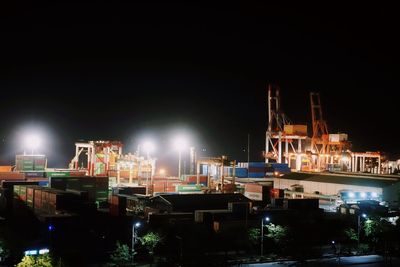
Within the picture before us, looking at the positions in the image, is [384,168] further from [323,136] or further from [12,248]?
[12,248]

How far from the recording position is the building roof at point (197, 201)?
29.3m

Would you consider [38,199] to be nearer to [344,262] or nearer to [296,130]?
[344,262]

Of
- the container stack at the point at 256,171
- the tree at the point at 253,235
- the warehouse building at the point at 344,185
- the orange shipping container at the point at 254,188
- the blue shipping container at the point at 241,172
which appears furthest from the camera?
the container stack at the point at 256,171

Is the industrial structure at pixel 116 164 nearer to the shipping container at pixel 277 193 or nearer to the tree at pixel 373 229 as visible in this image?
the shipping container at pixel 277 193

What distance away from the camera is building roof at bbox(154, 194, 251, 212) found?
1152 inches

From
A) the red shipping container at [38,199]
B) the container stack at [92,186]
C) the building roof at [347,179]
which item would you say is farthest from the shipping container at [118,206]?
the building roof at [347,179]

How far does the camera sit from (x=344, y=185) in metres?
42.8

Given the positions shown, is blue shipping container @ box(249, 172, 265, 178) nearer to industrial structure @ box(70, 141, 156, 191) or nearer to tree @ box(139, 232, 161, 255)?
industrial structure @ box(70, 141, 156, 191)

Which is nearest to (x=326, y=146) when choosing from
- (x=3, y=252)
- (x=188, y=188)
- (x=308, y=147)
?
(x=308, y=147)

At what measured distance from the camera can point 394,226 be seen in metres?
27.6

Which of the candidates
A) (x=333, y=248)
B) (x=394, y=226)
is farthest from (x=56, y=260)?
(x=394, y=226)

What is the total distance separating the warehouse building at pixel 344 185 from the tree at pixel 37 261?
24.7m

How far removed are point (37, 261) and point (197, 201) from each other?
14.4 m

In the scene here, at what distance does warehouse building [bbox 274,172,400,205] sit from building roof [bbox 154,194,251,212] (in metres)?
9.89
